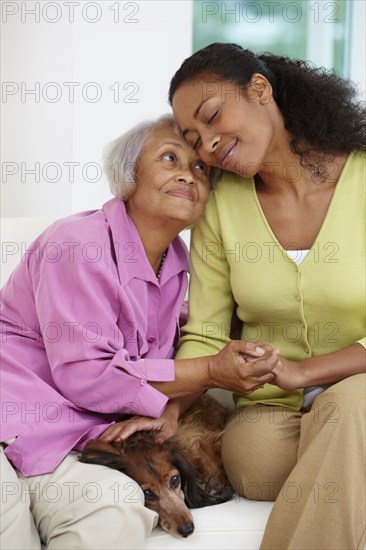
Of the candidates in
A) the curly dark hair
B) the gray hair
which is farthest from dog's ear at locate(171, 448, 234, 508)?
the curly dark hair

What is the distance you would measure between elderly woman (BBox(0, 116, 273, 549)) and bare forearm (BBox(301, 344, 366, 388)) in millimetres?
147

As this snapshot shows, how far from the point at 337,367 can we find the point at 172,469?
483mm

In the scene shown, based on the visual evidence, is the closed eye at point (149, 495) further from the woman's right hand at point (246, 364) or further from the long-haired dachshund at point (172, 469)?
the woman's right hand at point (246, 364)

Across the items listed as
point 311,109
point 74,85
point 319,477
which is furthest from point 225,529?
point 74,85

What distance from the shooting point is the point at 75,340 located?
2.03m

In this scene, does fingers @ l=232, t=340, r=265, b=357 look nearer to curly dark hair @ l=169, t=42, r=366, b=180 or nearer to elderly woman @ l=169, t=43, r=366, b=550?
elderly woman @ l=169, t=43, r=366, b=550

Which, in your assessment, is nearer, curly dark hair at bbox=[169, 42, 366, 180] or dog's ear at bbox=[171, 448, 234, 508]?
dog's ear at bbox=[171, 448, 234, 508]

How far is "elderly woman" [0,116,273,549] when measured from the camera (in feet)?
6.07

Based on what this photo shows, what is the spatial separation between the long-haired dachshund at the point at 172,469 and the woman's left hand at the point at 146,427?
1 cm

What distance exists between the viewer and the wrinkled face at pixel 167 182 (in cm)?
219

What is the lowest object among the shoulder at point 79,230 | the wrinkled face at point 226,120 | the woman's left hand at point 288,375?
the woman's left hand at point 288,375

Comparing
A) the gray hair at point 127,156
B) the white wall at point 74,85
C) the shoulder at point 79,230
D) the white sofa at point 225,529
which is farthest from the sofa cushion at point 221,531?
the white wall at point 74,85

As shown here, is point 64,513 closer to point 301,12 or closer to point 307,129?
point 307,129

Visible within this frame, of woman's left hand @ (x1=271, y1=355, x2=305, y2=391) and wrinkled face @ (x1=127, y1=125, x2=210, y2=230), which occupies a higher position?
wrinkled face @ (x1=127, y1=125, x2=210, y2=230)
